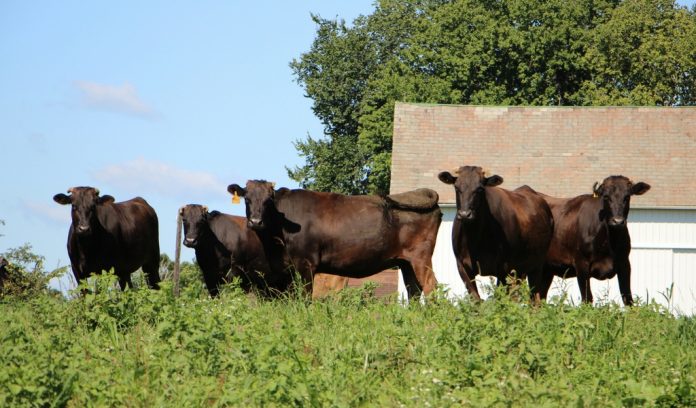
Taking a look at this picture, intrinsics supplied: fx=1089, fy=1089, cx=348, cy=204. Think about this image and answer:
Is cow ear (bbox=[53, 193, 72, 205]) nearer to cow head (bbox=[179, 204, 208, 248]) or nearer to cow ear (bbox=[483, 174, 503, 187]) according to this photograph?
cow head (bbox=[179, 204, 208, 248])

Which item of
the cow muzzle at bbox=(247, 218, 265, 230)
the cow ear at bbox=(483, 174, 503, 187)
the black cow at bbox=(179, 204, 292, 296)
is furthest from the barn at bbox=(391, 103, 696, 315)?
the cow muzzle at bbox=(247, 218, 265, 230)

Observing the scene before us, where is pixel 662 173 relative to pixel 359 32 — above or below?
below

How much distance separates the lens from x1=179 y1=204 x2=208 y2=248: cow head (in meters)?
19.2

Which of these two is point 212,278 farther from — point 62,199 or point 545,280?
point 545,280

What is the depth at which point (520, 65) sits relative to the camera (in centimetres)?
4656

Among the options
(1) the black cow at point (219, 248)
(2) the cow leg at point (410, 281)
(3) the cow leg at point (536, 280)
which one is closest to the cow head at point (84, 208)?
(1) the black cow at point (219, 248)

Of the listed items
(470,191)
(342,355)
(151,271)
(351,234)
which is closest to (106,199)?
(151,271)

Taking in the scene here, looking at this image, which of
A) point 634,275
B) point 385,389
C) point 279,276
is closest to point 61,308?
point 385,389

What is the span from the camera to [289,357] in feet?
29.2

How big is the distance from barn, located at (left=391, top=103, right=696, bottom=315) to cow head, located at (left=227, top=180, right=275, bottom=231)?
16.0 meters

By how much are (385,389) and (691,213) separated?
87.1 ft

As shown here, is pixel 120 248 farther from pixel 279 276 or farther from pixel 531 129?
pixel 531 129

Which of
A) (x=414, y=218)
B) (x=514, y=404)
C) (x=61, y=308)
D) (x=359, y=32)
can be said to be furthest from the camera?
(x=359, y=32)

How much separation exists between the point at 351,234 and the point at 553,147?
20.4 metres
